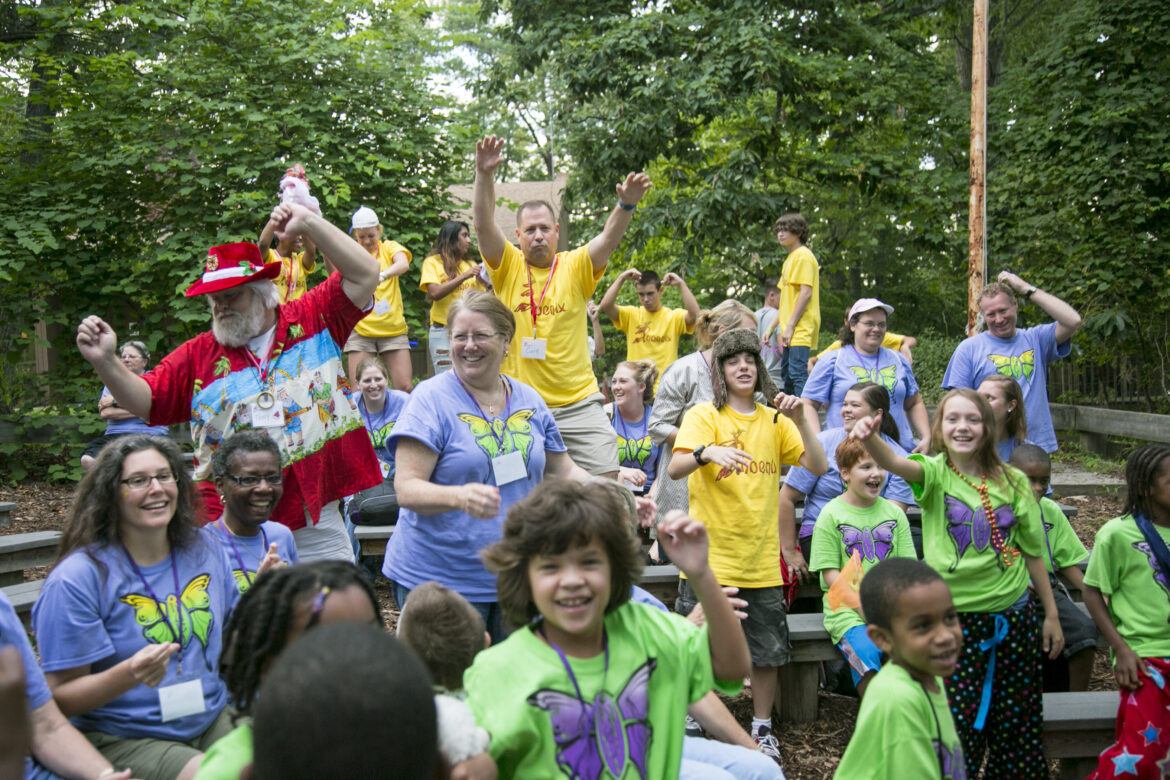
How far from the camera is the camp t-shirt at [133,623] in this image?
2.80 m

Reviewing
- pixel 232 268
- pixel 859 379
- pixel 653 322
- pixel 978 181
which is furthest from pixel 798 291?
pixel 232 268

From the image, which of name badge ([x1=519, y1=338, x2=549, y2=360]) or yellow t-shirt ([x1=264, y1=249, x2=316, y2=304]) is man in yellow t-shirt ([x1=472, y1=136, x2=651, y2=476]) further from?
yellow t-shirt ([x1=264, y1=249, x2=316, y2=304])

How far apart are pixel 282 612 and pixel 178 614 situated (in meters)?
1.35

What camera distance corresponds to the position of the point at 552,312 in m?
4.95

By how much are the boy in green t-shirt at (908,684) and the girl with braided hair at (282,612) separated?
137cm

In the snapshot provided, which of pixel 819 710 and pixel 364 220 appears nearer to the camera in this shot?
pixel 819 710

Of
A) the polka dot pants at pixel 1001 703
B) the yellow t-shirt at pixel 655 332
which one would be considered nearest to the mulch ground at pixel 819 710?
the polka dot pants at pixel 1001 703

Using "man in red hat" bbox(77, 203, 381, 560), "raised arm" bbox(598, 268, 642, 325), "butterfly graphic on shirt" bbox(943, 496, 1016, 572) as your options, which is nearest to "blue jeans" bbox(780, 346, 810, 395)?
"raised arm" bbox(598, 268, 642, 325)

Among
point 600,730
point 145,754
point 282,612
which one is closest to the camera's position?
point 282,612

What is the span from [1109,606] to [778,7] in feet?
34.8

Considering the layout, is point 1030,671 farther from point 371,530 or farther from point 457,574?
point 371,530

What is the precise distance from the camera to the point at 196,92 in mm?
9453

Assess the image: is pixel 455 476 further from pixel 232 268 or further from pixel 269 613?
pixel 269 613

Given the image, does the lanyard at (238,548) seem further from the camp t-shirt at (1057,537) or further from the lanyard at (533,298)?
the camp t-shirt at (1057,537)
